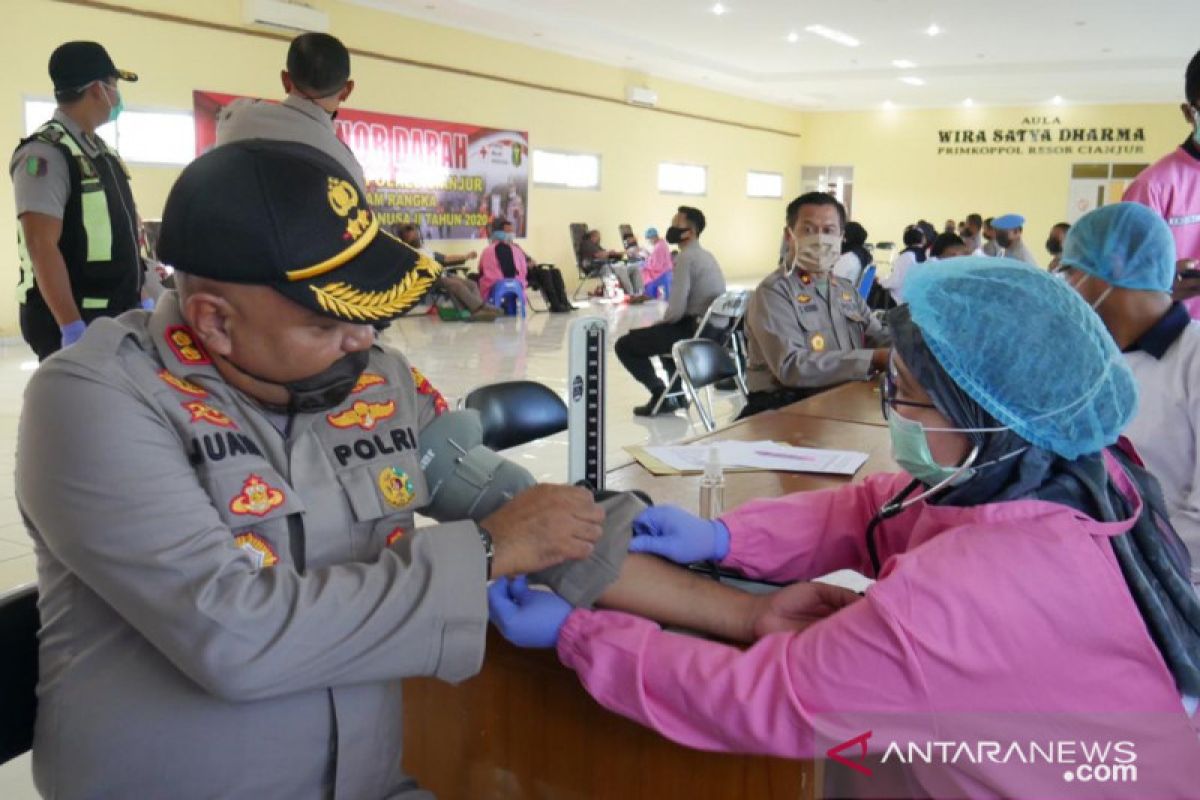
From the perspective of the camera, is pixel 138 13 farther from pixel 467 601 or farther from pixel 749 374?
pixel 467 601

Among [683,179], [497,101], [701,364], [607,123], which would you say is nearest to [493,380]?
[701,364]

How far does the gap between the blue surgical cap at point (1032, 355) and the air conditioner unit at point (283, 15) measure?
9638 millimetres

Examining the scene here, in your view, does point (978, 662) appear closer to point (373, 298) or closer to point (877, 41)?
point (373, 298)

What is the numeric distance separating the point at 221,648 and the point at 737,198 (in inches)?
731

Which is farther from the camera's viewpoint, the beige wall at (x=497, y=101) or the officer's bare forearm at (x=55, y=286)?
the beige wall at (x=497, y=101)

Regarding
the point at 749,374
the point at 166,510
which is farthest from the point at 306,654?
the point at 749,374

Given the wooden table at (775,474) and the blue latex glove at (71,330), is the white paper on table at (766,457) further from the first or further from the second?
the blue latex glove at (71,330)

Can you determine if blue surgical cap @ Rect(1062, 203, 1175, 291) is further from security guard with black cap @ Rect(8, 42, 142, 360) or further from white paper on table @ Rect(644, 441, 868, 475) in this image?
security guard with black cap @ Rect(8, 42, 142, 360)

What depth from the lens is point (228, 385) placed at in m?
1.05

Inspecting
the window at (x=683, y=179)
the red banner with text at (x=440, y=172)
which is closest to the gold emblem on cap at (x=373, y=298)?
the red banner with text at (x=440, y=172)

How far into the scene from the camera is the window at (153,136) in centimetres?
902

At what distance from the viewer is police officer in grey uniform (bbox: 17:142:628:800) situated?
2.95 ft

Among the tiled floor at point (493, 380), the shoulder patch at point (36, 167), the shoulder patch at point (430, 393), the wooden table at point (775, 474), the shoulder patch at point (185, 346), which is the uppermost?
the shoulder patch at point (36, 167)

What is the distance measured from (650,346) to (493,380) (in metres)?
1.37
